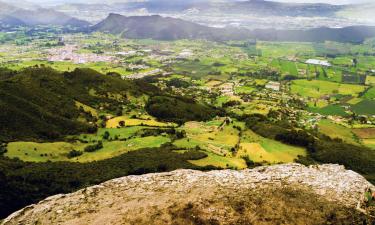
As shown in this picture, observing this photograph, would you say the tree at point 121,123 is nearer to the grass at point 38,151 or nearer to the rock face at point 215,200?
the grass at point 38,151

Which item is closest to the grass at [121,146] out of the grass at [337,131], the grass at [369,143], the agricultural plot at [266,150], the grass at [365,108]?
the agricultural plot at [266,150]

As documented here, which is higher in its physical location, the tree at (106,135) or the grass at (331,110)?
the tree at (106,135)

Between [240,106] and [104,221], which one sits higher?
[104,221]

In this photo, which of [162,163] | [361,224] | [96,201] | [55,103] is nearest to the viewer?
[361,224]

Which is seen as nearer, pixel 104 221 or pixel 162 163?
pixel 104 221

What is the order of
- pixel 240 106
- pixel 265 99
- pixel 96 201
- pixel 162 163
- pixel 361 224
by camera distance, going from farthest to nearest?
pixel 265 99, pixel 240 106, pixel 162 163, pixel 96 201, pixel 361 224

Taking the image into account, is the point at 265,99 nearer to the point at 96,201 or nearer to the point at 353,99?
the point at 353,99

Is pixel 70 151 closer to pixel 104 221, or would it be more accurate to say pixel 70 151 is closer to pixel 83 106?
pixel 83 106

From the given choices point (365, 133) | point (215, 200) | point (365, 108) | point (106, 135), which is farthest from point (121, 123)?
point (365, 108)

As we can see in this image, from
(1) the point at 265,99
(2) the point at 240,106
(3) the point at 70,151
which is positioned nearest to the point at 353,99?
(1) the point at 265,99
